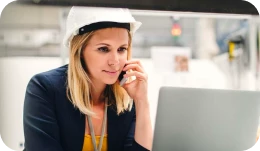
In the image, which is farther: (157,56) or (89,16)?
(157,56)

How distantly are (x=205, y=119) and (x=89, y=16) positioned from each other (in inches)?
19.5

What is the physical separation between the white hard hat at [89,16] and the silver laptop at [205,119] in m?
0.32

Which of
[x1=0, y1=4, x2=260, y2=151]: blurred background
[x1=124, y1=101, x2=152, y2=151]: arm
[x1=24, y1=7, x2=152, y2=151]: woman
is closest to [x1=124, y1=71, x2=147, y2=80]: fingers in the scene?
[x1=24, y1=7, x2=152, y2=151]: woman

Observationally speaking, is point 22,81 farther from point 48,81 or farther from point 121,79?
point 121,79

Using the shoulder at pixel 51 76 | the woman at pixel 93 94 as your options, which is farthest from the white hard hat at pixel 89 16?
the shoulder at pixel 51 76

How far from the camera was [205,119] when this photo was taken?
935 millimetres

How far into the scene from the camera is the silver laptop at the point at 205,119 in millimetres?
921

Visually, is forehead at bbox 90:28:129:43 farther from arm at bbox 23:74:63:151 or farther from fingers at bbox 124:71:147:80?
arm at bbox 23:74:63:151

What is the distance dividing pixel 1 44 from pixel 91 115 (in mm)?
501

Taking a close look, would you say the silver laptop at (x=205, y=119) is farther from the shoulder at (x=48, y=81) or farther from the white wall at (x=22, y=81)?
the shoulder at (x=48, y=81)

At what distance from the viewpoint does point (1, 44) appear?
126 centimetres

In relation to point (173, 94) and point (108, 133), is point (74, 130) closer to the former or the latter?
point (108, 133)


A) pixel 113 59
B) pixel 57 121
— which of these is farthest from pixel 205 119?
pixel 57 121

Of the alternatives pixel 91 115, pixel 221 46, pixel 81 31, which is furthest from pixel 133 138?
pixel 221 46
